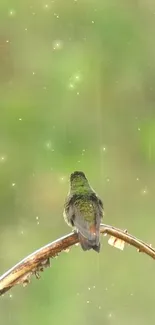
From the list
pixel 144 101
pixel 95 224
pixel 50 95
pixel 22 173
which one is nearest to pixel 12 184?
pixel 22 173

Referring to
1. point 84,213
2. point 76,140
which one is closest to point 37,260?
point 84,213

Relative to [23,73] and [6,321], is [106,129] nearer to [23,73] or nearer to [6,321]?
[23,73]

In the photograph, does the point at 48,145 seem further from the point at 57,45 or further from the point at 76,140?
the point at 57,45

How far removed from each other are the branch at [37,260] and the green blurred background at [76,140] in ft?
2.53

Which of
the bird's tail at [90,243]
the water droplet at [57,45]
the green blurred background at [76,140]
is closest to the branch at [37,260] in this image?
the bird's tail at [90,243]

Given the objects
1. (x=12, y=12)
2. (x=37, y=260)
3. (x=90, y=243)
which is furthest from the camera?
(x=12, y=12)

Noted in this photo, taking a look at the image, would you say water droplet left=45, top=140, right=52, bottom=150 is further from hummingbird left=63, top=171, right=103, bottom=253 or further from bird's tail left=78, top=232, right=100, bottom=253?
bird's tail left=78, top=232, right=100, bottom=253

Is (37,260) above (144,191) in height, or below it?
below

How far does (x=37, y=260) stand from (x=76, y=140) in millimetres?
904

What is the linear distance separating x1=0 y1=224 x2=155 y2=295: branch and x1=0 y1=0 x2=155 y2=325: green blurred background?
77 centimetres

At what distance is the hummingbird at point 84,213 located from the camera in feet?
3.67

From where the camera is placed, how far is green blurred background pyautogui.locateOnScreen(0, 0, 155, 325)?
1826 millimetres

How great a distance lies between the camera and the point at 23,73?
1.83 meters

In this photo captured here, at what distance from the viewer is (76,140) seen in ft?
6.08
